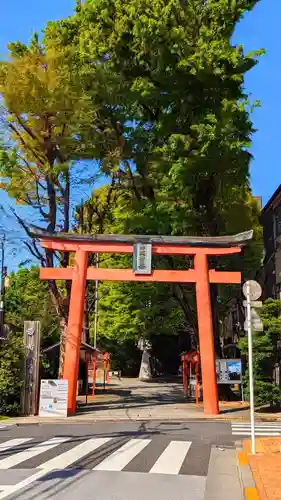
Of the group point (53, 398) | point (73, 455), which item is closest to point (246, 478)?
point (73, 455)

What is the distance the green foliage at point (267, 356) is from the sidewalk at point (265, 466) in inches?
293

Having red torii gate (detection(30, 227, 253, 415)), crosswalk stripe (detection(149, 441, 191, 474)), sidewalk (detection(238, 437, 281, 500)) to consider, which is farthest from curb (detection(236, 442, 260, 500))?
red torii gate (detection(30, 227, 253, 415))

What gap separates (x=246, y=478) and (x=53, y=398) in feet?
37.8

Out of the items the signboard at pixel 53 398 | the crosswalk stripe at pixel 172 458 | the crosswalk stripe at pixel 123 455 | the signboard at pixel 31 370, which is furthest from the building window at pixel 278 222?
the crosswalk stripe at pixel 123 455

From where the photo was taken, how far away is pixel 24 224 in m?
21.5

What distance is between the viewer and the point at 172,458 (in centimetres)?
953

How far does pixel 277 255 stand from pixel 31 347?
1567 centimetres

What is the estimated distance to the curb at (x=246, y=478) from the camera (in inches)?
260

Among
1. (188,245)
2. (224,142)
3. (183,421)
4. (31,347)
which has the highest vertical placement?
(224,142)

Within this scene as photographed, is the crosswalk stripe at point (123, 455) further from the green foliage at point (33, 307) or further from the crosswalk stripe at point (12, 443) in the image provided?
the green foliage at point (33, 307)

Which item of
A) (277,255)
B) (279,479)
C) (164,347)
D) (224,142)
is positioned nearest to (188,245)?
(224,142)

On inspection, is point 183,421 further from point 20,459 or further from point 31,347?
point 20,459

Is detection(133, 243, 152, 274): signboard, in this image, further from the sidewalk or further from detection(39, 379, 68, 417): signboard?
the sidewalk

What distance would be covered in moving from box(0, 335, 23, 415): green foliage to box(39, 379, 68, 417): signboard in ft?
3.20
